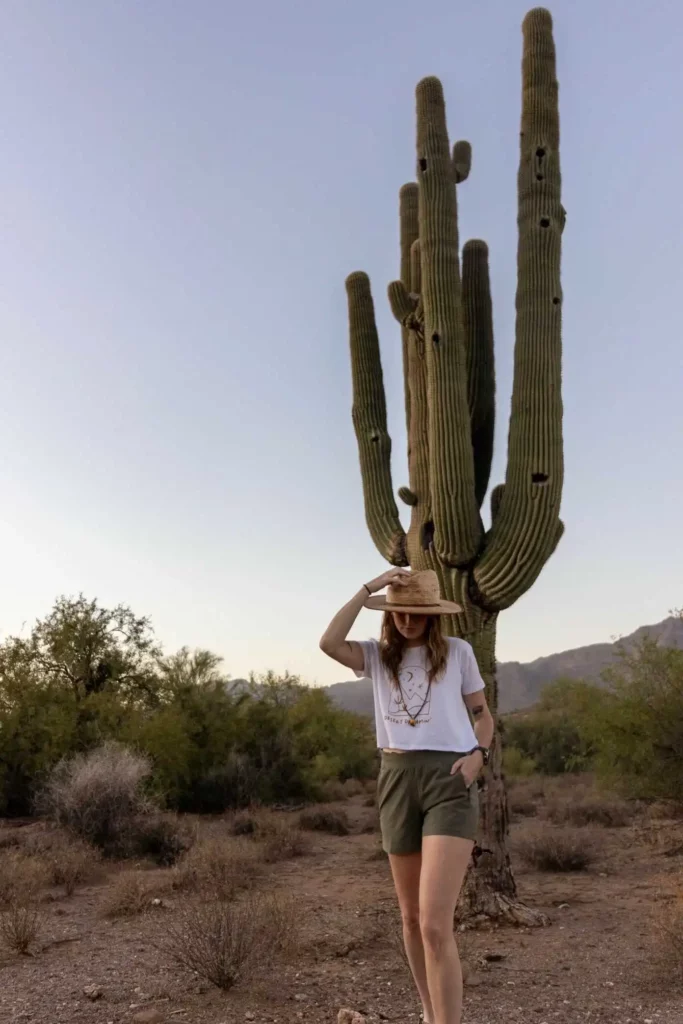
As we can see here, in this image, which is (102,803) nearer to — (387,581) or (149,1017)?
(149,1017)

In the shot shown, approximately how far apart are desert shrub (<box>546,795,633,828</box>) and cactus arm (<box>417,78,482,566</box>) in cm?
873

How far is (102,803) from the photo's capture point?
1164 centimetres

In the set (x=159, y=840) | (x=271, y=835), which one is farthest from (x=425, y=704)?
(x=271, y=835)

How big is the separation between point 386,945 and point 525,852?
4868mm

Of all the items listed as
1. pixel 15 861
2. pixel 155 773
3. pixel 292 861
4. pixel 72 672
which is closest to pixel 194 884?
pixel 15 861

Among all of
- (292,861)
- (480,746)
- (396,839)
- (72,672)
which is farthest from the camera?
(72,672)

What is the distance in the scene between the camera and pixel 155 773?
51.2 ft

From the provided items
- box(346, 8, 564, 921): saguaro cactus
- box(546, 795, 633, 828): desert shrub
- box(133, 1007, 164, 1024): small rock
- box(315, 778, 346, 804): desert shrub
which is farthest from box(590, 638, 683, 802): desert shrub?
box(133, 1007, 164, 1024): small rock

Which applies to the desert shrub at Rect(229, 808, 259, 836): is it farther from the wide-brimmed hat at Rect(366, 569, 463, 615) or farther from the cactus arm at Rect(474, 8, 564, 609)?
the wide-brimmed hat at Rect(366, 569, 463, 615)

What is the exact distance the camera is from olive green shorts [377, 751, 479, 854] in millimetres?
3297

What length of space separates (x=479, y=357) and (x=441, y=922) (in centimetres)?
725

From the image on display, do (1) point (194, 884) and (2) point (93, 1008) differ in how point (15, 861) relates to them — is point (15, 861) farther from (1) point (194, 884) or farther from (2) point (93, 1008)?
(2) point (93, 1008)

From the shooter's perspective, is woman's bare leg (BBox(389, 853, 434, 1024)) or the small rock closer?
woman's bare leg (BBox(389, 853, 434, 1024))

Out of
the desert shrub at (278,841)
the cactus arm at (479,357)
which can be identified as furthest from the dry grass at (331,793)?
the cactus arm at (479,357)
